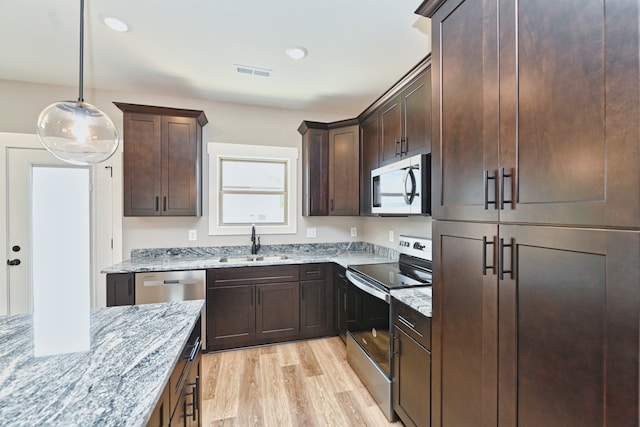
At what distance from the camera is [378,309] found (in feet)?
6.63

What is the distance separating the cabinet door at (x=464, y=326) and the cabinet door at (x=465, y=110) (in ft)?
0.44

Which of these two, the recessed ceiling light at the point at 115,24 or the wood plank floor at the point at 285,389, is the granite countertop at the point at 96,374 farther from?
the recessed ceiling light at the point at 115,24

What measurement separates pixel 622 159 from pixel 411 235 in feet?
6.61

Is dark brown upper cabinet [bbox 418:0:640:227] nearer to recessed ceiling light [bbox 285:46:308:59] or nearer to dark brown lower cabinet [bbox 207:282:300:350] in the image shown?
recessed ceiling light [bbox 285:46:308:59]

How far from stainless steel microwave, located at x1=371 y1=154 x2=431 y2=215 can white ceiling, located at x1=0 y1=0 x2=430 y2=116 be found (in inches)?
37.5

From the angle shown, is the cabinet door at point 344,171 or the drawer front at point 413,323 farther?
the cabinet door at point 344,171

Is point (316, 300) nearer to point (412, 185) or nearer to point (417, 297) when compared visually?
point (417, 297)

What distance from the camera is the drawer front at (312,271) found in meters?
2.98

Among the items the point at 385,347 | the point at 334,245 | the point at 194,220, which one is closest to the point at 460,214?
the point at 385,347

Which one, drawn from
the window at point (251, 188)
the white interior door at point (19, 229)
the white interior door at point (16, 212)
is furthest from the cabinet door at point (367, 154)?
the white interior door at point (19, 229)

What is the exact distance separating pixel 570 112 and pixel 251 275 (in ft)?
8.69

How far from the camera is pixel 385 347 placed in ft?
6.30

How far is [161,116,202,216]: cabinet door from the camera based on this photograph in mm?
2834

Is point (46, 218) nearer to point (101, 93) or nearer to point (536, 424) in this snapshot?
point (536, 424)
